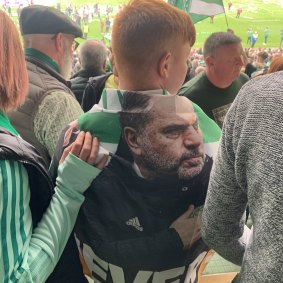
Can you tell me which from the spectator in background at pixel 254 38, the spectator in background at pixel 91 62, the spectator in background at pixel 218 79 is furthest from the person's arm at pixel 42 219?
the spectator in background at pixel 254 38

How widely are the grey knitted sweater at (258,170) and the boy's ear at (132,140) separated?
25cm

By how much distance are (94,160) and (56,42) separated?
3.29 ft

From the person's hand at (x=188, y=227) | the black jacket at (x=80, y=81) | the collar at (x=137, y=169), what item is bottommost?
the black jacket at (x=80, y=81)

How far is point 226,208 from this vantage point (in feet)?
2.34

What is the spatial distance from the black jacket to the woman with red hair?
7.07 ft

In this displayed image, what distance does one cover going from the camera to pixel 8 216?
0.72 meters

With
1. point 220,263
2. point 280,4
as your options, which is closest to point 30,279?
point 220,263

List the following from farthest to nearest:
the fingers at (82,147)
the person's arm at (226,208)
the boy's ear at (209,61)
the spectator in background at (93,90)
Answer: the spectator in background at (93,90) → the boy's ear at (209,61) → the fingers at (82,147) → the person's arm at (226,208)

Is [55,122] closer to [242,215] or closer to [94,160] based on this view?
[94,160]

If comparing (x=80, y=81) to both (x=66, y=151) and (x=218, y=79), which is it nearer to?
(x=218, y=79)

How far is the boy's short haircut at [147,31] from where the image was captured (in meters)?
0.91

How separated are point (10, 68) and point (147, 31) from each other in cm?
37

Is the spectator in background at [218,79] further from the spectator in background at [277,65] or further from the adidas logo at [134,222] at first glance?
the adidas logo at [134,222]

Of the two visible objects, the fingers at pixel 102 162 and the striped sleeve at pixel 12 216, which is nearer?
the striped sleeve at pixel 12 216
